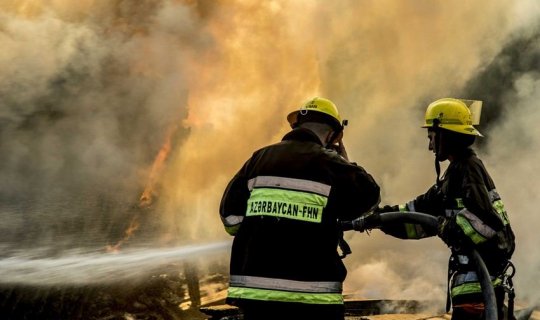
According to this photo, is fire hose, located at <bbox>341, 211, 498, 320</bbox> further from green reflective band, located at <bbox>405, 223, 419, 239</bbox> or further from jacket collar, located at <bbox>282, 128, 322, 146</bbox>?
jacket collar, located at <bbox>282, 128, 322, 146</bbox>

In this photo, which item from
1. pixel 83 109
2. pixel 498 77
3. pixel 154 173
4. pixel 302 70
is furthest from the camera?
pixel 154 173

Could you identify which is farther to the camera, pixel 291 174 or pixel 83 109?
pixel 83 109

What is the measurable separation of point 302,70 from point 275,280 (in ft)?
35.9

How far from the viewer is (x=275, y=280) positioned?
7.60 ft

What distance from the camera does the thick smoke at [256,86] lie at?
10.1 meters

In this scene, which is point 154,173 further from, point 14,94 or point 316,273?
point 316,273

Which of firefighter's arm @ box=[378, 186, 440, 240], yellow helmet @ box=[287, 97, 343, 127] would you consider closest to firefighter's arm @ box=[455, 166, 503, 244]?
firefighter's arm @ box=[378, 186, 440, 240]

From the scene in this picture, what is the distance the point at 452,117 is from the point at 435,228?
81 centimetres

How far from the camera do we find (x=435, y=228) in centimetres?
301

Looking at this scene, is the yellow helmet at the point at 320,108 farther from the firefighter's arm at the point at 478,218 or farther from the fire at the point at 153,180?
the fire at the point at 153,180

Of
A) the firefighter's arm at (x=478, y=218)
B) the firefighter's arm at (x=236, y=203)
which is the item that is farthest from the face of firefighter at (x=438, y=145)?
the firefighter's arm at (x=236, y=203)

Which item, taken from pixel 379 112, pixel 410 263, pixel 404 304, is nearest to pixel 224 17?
pixel 379 112

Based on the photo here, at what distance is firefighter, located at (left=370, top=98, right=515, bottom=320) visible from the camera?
9.28 feet

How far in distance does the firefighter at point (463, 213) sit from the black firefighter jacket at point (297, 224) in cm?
78
